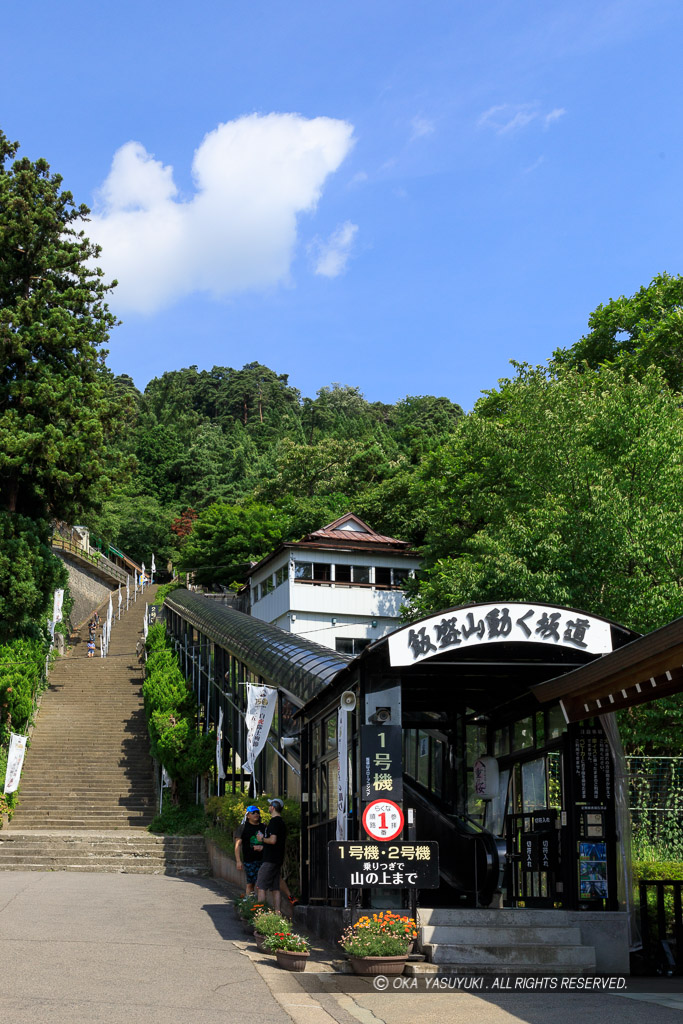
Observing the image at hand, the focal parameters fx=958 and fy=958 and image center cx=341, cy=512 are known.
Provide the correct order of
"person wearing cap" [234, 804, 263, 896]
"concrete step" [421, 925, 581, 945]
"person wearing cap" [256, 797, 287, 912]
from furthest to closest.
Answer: "person wearing cap" [234, 804, 263, 896] → "person wearing cap" [256, 797, 287, 912] → "concrete step" [421, 925, 581, 945]

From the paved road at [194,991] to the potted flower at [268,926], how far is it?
0.20m

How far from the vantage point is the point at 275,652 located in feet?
51.8

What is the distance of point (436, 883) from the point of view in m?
9.29

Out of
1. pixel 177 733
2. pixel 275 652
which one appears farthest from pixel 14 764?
pixel 275 652

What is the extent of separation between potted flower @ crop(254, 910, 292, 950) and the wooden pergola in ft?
11.4

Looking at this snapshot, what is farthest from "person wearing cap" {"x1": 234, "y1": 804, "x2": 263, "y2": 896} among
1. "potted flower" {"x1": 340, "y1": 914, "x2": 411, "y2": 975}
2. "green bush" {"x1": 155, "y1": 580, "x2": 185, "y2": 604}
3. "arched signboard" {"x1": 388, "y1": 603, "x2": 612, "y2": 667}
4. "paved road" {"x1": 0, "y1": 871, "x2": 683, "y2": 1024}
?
"green bush" {"x1": 155, "y1": 580, "x2": 185, "y2": 604}

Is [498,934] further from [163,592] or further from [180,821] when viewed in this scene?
[163,592]

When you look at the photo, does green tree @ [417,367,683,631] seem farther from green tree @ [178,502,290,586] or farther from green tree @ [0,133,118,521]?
green tree @ [178,502,290,586]

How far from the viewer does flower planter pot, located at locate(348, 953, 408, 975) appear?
8398 millimetres

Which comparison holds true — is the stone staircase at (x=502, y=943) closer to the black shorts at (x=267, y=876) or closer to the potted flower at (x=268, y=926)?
the potted flower at (x=268, y=926)

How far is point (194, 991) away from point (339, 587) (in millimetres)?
32594

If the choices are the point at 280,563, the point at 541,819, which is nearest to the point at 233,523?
the point at 280,563

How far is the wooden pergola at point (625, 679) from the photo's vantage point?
7.61 m

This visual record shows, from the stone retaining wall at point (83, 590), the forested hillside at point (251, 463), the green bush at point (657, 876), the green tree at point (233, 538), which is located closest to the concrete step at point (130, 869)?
the green bush at point (657, 876)
